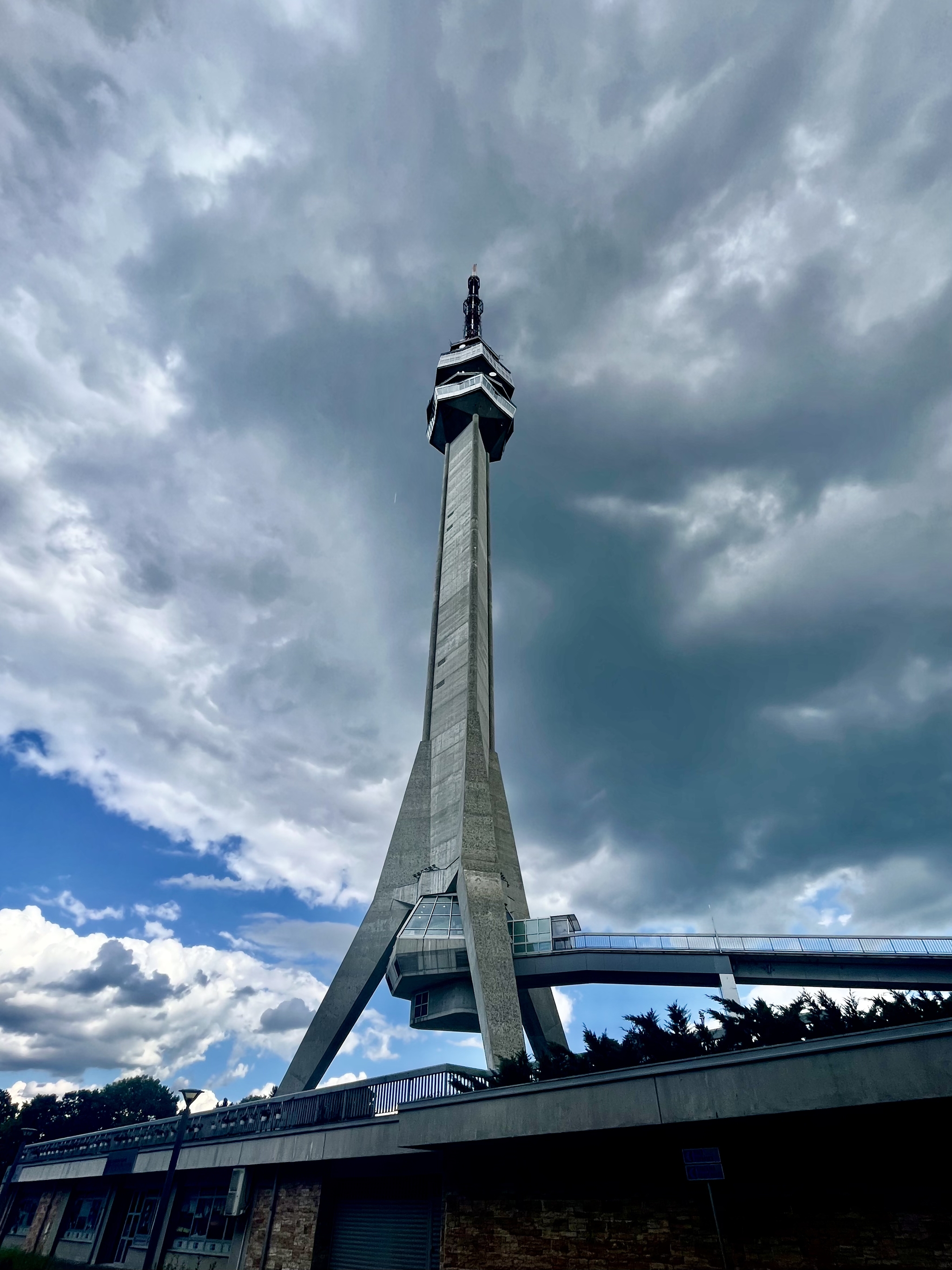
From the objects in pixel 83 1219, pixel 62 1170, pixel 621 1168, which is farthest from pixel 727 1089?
pixel 62 1170

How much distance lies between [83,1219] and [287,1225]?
19219 millimetres

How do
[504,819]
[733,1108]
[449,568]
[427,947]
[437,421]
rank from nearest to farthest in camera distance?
[733,1108] → [427,947] → [504,819] → [449,568] → [437,421]

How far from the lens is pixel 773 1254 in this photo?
34.0 ft

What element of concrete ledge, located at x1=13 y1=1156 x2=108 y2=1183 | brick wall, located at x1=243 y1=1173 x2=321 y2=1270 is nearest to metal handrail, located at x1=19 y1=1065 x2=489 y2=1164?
concrete ledge, located at x1=13 y1=1156 x2=108 y2=1183

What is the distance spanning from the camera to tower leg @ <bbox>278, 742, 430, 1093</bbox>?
38125mm

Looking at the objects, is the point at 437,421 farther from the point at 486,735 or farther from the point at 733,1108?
the point at 733,1108

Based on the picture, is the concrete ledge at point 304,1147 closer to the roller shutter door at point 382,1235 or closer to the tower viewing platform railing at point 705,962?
the roller shutter door at point 382,1235

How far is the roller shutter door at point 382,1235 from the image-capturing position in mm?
15023

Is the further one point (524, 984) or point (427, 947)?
point (524, 984)

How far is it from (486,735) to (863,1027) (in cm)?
3409

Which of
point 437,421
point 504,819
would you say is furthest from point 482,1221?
point 437,421

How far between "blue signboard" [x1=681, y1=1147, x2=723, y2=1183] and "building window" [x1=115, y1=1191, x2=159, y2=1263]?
957 inches

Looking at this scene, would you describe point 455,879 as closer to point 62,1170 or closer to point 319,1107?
point 319,1107

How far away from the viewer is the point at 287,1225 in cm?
1769
